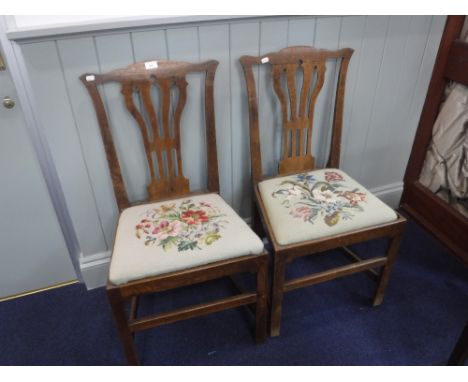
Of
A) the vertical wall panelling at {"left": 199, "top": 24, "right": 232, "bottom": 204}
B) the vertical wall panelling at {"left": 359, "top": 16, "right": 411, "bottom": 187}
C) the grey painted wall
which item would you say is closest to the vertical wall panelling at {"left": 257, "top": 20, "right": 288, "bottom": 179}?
the grey painted wall

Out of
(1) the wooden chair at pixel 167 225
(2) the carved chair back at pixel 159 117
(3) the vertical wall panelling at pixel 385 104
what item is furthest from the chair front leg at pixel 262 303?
(3) the vertical wall panelling at pixel 385 104

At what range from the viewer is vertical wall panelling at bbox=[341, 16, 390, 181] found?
58.4 inches

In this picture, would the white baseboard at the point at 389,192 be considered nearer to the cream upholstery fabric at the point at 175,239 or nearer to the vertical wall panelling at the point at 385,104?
the vertical wall panelling at the point at 385,104

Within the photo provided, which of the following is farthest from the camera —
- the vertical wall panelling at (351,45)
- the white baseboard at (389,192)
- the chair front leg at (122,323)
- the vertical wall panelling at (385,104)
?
the white baseboard at (389,192)

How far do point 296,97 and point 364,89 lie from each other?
399mm

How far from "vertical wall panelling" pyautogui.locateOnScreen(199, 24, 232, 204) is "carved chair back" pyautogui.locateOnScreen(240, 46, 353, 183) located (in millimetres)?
93

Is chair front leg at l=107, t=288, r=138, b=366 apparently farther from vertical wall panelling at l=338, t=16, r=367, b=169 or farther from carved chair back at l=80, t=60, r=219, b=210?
vertical wall panelling at l=338, t=16, r=367, b=169

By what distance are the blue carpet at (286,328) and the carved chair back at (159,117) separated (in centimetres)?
52

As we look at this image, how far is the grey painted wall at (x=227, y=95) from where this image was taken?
1.20 m

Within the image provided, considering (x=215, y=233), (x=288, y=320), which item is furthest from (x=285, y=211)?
(x=288, y=320)

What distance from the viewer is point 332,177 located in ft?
4.83

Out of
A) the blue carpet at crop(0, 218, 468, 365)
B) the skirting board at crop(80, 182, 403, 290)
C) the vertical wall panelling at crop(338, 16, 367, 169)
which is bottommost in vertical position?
the blue carpet at crop(0, 218, 468, 365)

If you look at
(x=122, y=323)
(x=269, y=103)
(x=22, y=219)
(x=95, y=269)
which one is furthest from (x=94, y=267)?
(x=269, y=103)
